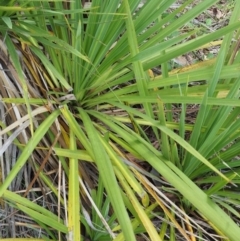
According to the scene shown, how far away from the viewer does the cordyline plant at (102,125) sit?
3.05ft

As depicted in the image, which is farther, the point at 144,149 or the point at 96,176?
the point at 96,176

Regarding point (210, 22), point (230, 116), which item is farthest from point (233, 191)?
point (210, 22)

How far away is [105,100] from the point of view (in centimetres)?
105

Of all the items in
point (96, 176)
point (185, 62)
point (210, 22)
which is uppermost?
point (210, 22)

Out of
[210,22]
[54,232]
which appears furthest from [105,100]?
[210,22]

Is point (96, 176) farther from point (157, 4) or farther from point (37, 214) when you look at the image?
point (157, 4)

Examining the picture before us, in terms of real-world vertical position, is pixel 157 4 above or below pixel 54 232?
above

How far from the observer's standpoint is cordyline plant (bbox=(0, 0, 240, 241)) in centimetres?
93

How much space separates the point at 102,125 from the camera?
1106mm

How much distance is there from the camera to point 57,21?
104cm

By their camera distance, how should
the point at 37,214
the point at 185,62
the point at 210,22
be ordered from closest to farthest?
the point at 37,214
the point at 185,62
the point at 210,22

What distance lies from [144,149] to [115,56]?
283 mm

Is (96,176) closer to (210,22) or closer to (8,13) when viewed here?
(8,13)

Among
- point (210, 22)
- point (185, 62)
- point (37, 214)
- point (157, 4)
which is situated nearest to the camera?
point (37, 214)
